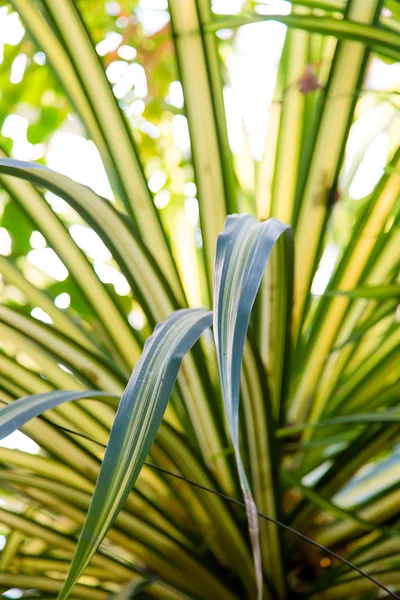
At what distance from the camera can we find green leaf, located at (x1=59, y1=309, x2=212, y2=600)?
1.01 feet

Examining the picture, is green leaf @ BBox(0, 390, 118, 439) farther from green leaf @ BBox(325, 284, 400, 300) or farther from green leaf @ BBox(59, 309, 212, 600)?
green leaf @ BBox(325, 284, 400, 300)

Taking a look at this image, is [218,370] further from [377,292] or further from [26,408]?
[26,408]

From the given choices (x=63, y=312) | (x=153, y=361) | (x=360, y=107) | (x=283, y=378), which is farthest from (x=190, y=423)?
(x=360, y=107)

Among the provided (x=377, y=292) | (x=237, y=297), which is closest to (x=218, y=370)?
(x=377, y=292)

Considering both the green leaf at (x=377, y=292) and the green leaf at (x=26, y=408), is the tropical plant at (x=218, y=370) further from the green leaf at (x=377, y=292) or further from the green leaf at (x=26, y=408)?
the green leaf at (x=26, y=408)

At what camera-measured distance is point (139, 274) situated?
24.8 inches

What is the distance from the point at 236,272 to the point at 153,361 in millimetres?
65

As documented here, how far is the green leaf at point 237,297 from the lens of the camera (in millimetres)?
291

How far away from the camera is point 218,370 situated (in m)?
0.60

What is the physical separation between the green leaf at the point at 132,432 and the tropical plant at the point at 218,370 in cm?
19

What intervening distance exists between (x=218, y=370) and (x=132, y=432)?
11.0 inches

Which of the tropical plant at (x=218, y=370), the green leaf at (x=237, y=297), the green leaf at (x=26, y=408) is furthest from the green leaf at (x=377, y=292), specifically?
the green leaf at (x=26, y=408)

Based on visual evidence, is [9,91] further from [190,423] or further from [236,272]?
[236,272]

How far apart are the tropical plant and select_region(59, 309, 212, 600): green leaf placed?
0.19 meters
